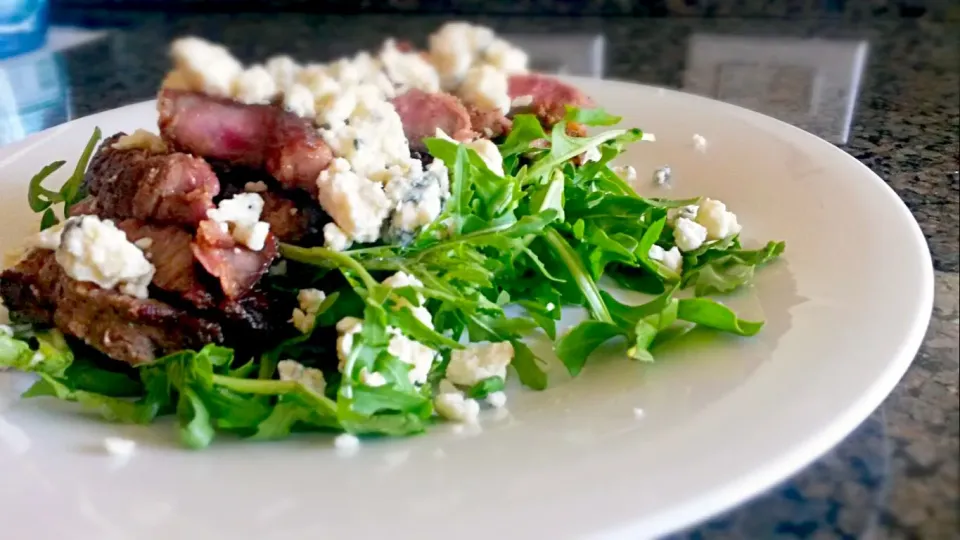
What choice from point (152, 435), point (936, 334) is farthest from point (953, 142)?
point (152, 435)

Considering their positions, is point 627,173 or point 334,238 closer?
point 334,238

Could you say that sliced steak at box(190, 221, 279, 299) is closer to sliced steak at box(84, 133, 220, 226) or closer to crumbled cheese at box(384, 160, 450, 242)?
sliced steak at box(84, 133, 220, 226)

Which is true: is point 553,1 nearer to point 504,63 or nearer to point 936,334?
point 504,63

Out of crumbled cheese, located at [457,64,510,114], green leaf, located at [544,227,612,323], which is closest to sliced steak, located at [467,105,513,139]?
crumbled cheese, located at [457,64,510,114]

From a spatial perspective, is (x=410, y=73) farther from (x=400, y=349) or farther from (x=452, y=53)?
(x=400, y=349)

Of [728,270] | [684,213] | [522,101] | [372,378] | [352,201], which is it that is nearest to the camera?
[372,378]

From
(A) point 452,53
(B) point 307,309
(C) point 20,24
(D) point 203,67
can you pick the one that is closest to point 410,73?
(A) point 452,53

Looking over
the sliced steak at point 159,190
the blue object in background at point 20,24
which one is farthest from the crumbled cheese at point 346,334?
the blue object in background at point 20,24
